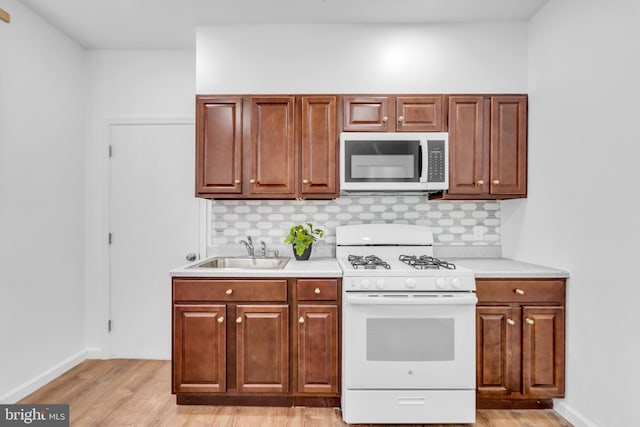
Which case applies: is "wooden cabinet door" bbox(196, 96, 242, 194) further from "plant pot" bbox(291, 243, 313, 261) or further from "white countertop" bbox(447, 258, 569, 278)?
"white countertop" bbox(447, 258, 569, 278)

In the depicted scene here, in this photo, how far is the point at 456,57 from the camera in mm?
2840

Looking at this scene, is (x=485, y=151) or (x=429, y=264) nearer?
(x=429, y=264)

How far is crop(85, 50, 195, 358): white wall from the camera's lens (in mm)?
3299

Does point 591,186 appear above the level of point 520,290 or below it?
above

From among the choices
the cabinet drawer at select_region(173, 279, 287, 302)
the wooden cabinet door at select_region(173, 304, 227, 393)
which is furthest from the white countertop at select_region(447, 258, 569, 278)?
the wooden cabinet door at select_region(173, 304, 227, 393)

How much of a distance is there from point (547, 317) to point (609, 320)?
15.6 inches

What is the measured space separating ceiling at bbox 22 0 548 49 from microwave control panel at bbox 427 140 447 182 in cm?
97

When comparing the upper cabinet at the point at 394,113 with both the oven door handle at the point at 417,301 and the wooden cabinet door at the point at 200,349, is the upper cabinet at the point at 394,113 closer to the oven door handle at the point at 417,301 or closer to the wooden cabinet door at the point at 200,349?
the oven door handle at the point at 417,301

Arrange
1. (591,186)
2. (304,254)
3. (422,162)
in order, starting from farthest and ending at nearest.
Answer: (304,254), (422,162), (591,186)

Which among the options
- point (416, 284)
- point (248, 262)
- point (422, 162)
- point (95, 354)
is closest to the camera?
point (416, 284)

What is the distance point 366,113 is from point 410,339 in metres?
1.62

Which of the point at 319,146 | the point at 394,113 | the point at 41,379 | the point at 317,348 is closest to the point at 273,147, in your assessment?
the point at 319,146

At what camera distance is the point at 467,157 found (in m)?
2.76

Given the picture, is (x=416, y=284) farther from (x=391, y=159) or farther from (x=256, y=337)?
(x=256, y=337)
